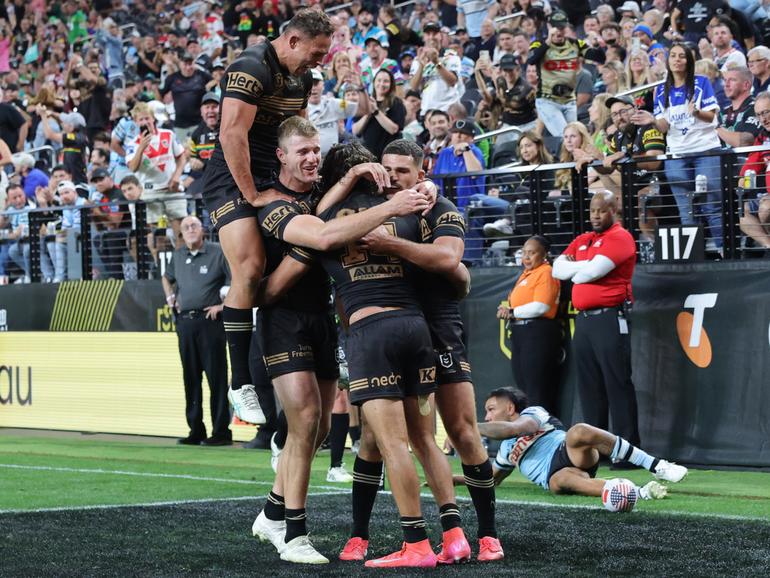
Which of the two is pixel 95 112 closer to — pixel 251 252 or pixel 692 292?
pixel 692 292

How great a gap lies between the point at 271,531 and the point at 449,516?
1112mm

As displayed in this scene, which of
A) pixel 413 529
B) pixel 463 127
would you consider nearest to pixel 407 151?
pixel 413 529

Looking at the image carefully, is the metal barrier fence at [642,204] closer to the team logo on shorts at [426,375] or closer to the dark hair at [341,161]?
the dark hair at [341,161]

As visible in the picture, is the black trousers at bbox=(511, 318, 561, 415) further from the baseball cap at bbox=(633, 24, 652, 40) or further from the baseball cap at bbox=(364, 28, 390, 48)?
the baseball cap at bbox=(364, 28, 390, 48)

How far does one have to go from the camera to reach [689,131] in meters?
12.2

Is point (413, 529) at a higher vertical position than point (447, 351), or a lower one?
lower

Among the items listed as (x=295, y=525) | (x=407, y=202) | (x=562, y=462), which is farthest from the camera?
(x=562, y=462)

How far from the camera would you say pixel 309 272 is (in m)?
6.95

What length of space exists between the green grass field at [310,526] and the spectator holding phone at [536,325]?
1.33 m

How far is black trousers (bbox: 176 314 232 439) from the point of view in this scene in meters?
14.4

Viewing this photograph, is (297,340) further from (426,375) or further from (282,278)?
(426,375)

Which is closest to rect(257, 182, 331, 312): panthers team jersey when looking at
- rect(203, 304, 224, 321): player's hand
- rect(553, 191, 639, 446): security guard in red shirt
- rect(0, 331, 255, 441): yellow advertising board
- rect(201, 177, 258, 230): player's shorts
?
rect(201, 177, 258, 230): player's shorts

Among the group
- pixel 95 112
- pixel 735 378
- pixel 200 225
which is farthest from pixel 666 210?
pixel 95 112

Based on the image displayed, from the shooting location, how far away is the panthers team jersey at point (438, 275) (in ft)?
21.6
